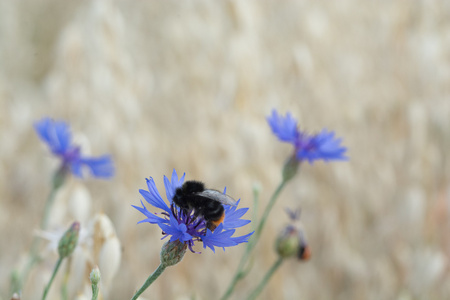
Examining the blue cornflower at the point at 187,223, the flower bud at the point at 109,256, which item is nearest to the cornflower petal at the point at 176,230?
the blue cornflower at the point at 187,223

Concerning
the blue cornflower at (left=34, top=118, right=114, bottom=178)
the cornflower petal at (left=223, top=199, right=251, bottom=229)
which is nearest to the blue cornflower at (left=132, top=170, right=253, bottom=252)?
the cornflower petal at (left=223, top=199, right=251, bottom=229)

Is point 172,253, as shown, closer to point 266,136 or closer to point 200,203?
point 200,203

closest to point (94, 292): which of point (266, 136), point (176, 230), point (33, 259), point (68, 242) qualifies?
point (176, 230)

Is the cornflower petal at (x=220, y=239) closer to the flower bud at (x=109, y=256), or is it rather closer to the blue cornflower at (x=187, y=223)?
the blue cornflower at (x=187, y=223)

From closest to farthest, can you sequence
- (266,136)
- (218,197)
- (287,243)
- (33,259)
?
1. (218,197)
2. (33,259)
3. (287,243)
4. (266,136)

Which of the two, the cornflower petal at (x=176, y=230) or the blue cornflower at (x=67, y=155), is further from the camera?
the blue cornflower at (x=67, y=155)
